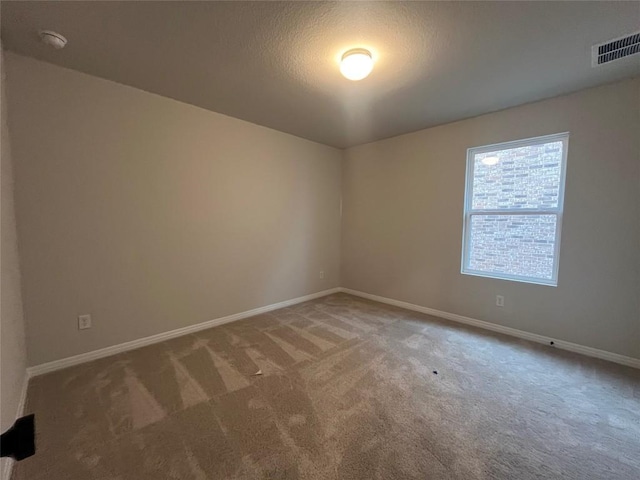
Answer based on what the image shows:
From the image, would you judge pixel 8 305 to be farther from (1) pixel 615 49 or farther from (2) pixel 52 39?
(1) pixel 615 49

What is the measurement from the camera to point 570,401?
73.4 inches

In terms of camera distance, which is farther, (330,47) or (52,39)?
(330,47)

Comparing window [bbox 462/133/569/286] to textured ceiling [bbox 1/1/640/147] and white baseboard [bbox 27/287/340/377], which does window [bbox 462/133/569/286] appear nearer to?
textured ceiling [bbox 1/1/640/147]

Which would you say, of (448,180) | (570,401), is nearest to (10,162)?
(448,180)

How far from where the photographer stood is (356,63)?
1.92 meters

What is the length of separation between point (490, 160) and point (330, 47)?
232cm

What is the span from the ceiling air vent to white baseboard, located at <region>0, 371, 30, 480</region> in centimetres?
421

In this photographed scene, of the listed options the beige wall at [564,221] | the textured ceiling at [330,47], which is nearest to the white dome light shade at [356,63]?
the textured ceiling at [330,47]

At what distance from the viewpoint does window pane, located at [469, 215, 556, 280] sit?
2.77 m

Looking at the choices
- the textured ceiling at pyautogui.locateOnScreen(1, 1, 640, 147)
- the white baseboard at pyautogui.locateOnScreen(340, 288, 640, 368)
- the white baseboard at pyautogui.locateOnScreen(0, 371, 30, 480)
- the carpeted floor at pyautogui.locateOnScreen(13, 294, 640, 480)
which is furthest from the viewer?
the white baseboard at pyautogui.locateOnScreen(340, 288, 640, 368)

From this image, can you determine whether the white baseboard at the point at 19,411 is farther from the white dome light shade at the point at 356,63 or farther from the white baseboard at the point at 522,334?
the white baseboard at the point at 522,334

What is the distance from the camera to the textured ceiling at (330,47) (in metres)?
1.58

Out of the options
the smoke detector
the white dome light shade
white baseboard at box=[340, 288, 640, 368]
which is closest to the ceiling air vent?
the white dome light shade

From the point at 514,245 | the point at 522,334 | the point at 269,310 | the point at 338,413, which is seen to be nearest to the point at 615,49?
the point at 514,245
